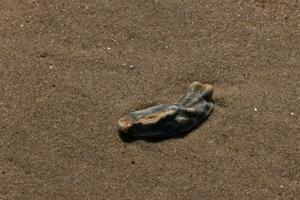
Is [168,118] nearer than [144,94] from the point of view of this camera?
Yes

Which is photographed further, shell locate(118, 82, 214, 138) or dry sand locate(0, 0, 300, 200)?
shell locate(118, 82, 214, 138)

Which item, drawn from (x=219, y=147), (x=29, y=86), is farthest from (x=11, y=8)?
(x=219, y=147)

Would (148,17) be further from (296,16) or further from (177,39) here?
(296,16)

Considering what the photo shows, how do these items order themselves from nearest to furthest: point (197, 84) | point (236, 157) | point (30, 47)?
point (236, 157) < point (197, 84) < point (30, 47)
